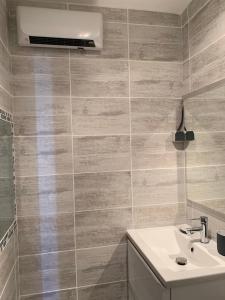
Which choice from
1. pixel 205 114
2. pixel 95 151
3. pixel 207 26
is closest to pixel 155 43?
pixel 207 26

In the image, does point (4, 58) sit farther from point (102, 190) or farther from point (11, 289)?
point (11, 289)

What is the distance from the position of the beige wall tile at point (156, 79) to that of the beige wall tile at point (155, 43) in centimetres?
5

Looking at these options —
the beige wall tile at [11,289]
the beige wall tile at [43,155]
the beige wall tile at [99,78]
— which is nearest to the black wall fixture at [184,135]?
the beige wall tile at [99,78]

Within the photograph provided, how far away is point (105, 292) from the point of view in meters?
1.76

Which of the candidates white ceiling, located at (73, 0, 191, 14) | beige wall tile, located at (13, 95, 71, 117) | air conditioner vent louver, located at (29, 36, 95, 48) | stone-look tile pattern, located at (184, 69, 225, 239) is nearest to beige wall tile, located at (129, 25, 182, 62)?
white ceiling, located at (73, 0, 191, 14)

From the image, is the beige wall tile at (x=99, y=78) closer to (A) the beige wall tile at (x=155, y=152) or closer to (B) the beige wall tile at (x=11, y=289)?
(A) the beige wall tile at (x=155, y=152)

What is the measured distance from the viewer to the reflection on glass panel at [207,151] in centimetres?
146

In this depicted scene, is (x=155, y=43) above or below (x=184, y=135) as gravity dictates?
above

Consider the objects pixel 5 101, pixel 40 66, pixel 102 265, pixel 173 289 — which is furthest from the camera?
pixel 102 265

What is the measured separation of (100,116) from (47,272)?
1.13m

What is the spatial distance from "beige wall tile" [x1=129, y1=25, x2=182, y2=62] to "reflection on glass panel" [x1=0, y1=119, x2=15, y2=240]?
101 centimetres

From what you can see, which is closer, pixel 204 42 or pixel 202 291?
pixel 202 291

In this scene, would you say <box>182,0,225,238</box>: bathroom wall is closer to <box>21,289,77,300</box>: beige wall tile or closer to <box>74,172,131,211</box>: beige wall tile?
<box>74,172,131,211</box>: beige wall tile

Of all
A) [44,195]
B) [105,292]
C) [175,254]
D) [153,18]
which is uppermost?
[153,18]
